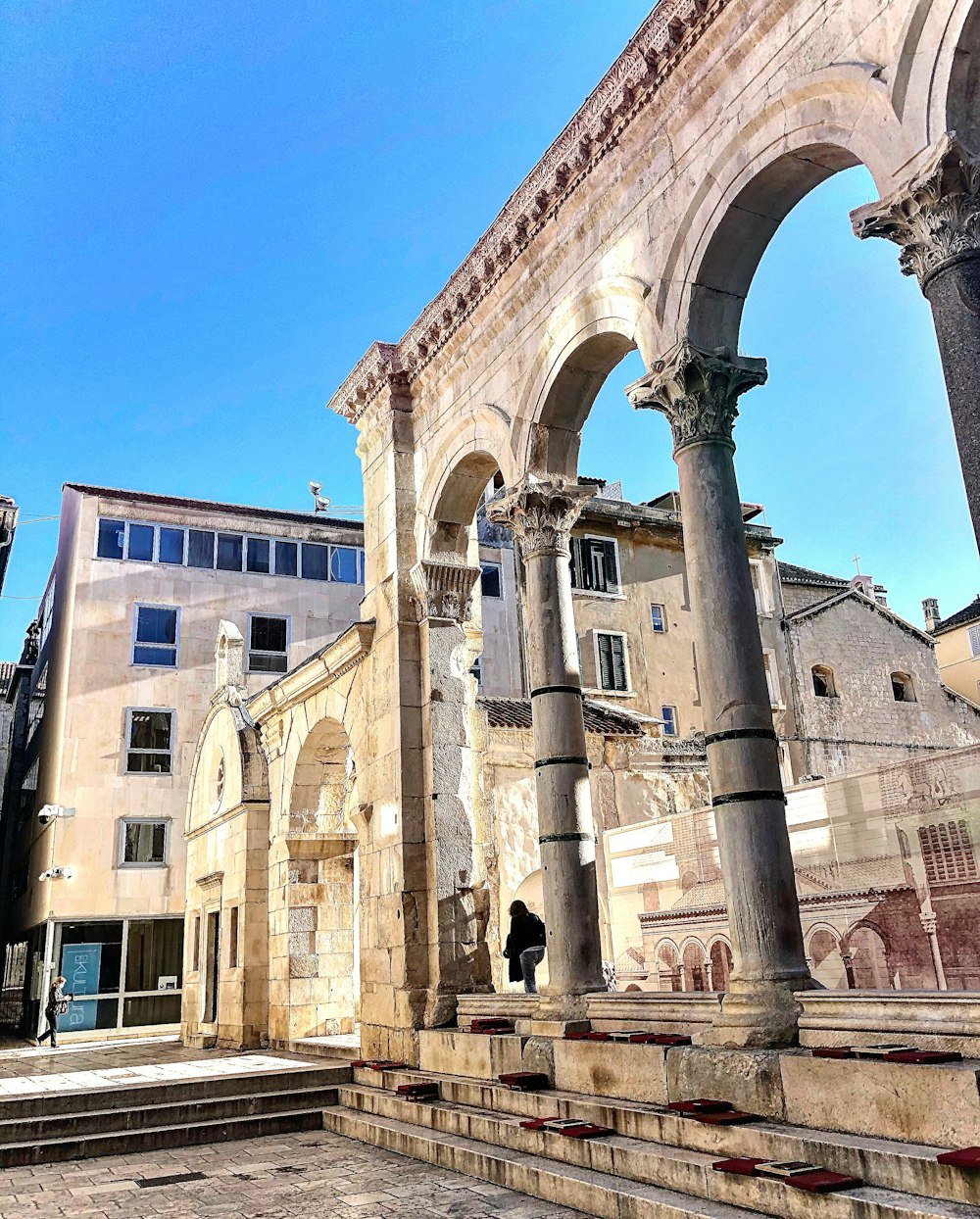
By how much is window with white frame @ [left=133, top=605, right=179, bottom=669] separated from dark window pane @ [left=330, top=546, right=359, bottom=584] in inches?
145

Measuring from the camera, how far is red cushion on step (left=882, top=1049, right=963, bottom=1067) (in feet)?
14.7

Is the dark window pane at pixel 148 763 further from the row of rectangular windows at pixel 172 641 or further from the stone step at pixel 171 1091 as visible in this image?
the stone step at pixel 171 1091

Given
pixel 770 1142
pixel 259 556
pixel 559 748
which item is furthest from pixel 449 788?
pixel 259 556

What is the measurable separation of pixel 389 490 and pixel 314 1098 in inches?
230

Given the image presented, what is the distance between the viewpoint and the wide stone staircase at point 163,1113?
8.59m

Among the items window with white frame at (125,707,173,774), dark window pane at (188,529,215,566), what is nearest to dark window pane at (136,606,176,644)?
dark window pane at (188,529,215,566)

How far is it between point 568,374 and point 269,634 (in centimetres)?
1506

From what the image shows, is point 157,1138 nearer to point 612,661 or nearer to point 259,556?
point 612,661

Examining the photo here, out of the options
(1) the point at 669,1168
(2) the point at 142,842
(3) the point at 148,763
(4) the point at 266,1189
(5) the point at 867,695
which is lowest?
(4) the point at 266,1189

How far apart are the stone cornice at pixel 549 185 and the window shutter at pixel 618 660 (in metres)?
11.4

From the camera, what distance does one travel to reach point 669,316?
701 cm

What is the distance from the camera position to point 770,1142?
4910mm

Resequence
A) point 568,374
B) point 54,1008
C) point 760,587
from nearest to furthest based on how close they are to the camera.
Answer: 1. point 568,374
2. point 54,1008
3. point 760,587

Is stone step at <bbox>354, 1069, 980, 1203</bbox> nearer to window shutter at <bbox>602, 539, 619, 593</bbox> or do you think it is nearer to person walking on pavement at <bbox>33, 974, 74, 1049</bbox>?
person walking on pavement at <bbox>33, 974, 74, 1049</bbox>
